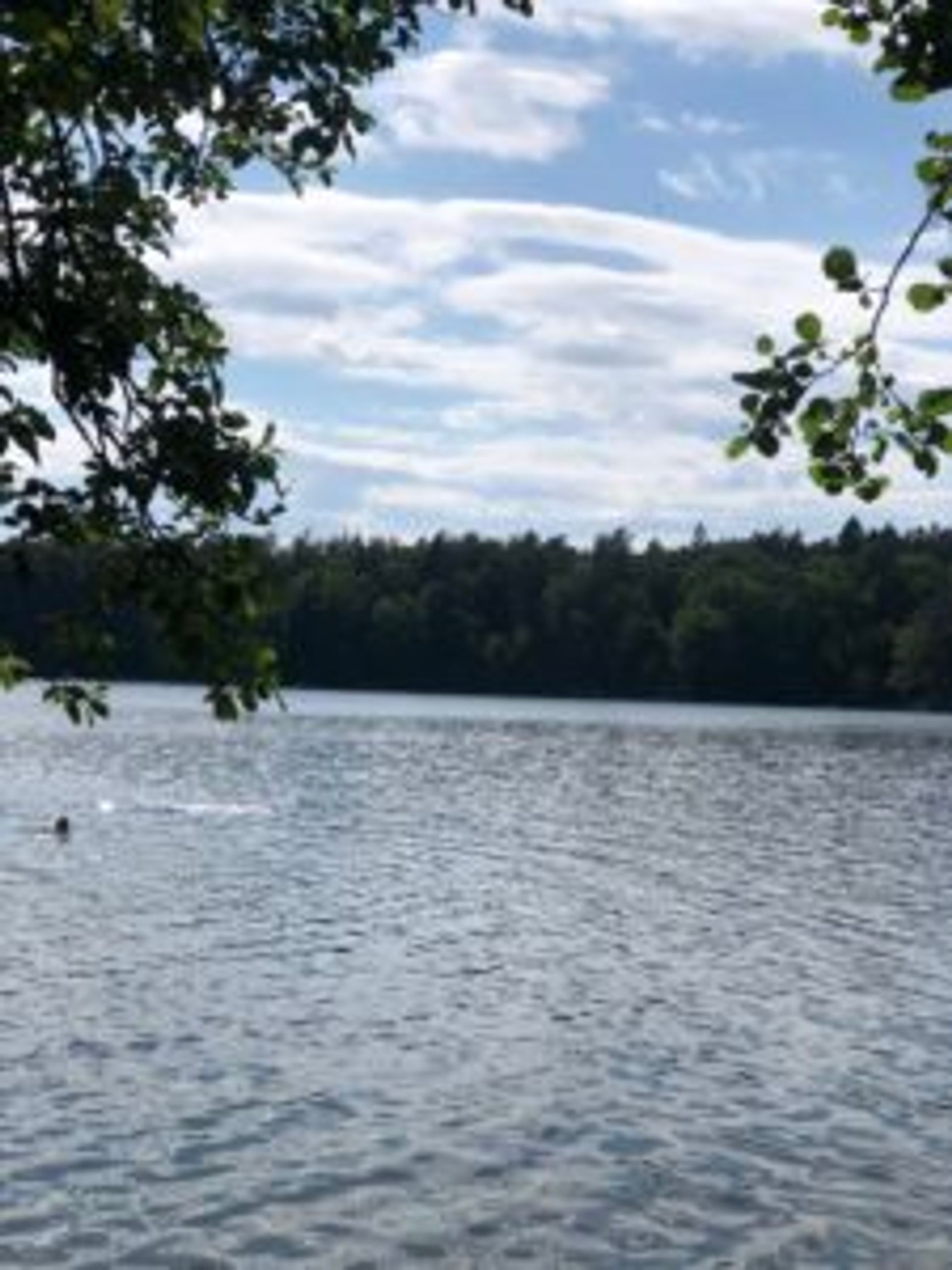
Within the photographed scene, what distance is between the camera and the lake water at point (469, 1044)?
2444 cm

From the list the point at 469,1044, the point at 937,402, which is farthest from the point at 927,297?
the point at 469,1044

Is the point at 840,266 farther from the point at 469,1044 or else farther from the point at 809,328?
the point at 469,1044

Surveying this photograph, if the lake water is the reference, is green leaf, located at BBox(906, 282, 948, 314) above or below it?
above

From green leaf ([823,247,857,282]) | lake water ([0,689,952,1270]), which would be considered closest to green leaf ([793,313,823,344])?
green leaf ([823,247,857,282])

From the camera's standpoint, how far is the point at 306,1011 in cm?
3850

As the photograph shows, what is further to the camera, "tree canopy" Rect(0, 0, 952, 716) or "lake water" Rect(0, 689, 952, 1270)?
"lake water" Rect(0, 689, 952, 1270)

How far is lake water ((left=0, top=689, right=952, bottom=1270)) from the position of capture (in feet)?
A: 80.2

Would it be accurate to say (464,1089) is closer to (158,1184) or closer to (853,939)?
(158,1184)

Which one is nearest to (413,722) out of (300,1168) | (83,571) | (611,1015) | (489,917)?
(489,917)

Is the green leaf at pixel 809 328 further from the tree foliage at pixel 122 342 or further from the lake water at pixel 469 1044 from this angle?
the lake water at pixel 469 1044

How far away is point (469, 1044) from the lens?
117ft

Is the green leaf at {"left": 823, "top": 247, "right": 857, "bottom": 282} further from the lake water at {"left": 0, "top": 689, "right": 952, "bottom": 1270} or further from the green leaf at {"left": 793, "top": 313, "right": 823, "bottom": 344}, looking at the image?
the lake water at {"left": 0, "top": 689, "right": 952, "bottom": 1270}

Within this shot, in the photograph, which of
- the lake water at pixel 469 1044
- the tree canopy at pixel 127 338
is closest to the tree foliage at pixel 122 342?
the tree canopy at pixel 127 338

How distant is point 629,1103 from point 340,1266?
31.7ft
